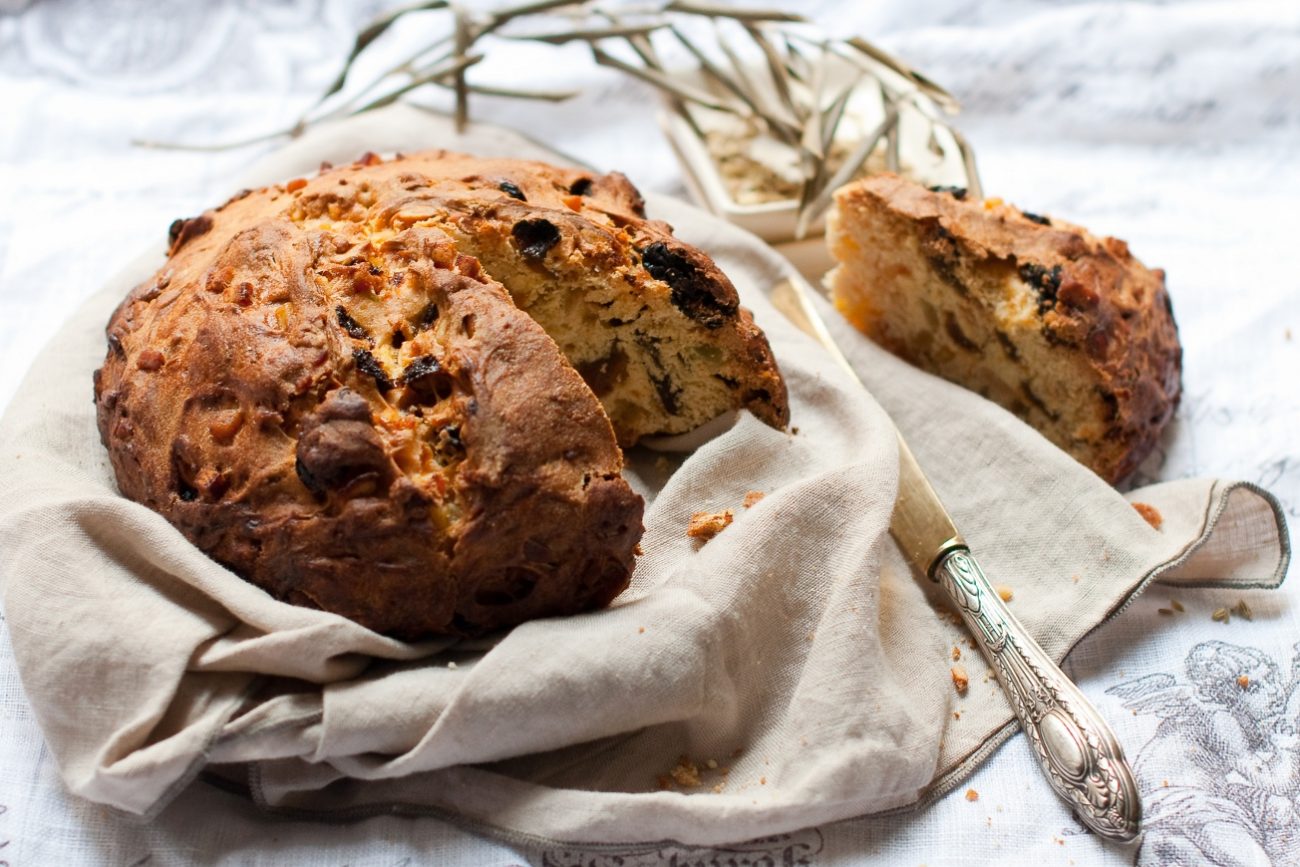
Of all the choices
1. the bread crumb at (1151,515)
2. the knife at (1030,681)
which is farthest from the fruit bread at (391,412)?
the bread crumb at (1151,515)

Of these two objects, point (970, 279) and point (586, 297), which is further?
point (970, 279)

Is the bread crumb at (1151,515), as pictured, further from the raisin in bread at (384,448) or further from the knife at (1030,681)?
the raisin in bread at (384,448)

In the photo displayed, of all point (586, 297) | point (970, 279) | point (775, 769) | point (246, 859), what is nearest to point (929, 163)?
point (970, 279)

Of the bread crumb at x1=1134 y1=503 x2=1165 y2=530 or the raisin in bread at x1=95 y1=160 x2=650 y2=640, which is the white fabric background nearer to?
the bread crumb at x1=1134 y1=503 x2=1165 y2=530

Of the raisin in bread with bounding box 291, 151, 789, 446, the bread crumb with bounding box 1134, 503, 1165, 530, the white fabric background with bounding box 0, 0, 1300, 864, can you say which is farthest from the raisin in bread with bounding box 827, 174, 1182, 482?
the raisin in bread with bounding box 291, 151, 789, 446

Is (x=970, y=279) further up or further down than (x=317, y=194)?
further down

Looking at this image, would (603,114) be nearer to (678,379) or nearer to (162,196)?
(162,196)
